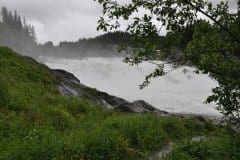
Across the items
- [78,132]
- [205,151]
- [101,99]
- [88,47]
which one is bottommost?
[88,47]

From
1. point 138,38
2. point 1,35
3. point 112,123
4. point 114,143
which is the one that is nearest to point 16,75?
point 112,123

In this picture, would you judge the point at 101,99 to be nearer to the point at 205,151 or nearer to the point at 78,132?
the point at 78,132

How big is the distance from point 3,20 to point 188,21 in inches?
6497

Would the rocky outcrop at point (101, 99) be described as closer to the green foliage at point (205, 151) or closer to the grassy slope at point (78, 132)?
the grassy slope at point (78, 132)

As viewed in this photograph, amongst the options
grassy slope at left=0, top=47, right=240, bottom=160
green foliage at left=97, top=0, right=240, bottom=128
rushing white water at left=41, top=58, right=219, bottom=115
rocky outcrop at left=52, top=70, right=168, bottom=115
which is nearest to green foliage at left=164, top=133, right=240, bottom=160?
grassy slope at left=0, top=47, right=240, bottom=160

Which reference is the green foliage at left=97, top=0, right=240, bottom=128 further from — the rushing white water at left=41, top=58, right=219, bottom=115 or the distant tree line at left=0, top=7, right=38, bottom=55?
the distant tree line at left=0, top=7, right=38, bottom=55

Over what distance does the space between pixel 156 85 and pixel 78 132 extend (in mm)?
45312

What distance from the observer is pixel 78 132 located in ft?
44.0

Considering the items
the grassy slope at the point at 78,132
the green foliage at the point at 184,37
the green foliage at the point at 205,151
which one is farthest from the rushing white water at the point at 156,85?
the green foliage at the point at 184,37

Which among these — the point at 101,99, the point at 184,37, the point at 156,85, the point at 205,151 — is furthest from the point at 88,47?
the point at 184,37

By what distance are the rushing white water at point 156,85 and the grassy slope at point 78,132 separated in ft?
66.3

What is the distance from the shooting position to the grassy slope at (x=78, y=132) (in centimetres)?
1055

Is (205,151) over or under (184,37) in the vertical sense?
under

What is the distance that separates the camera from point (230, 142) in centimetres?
1348
